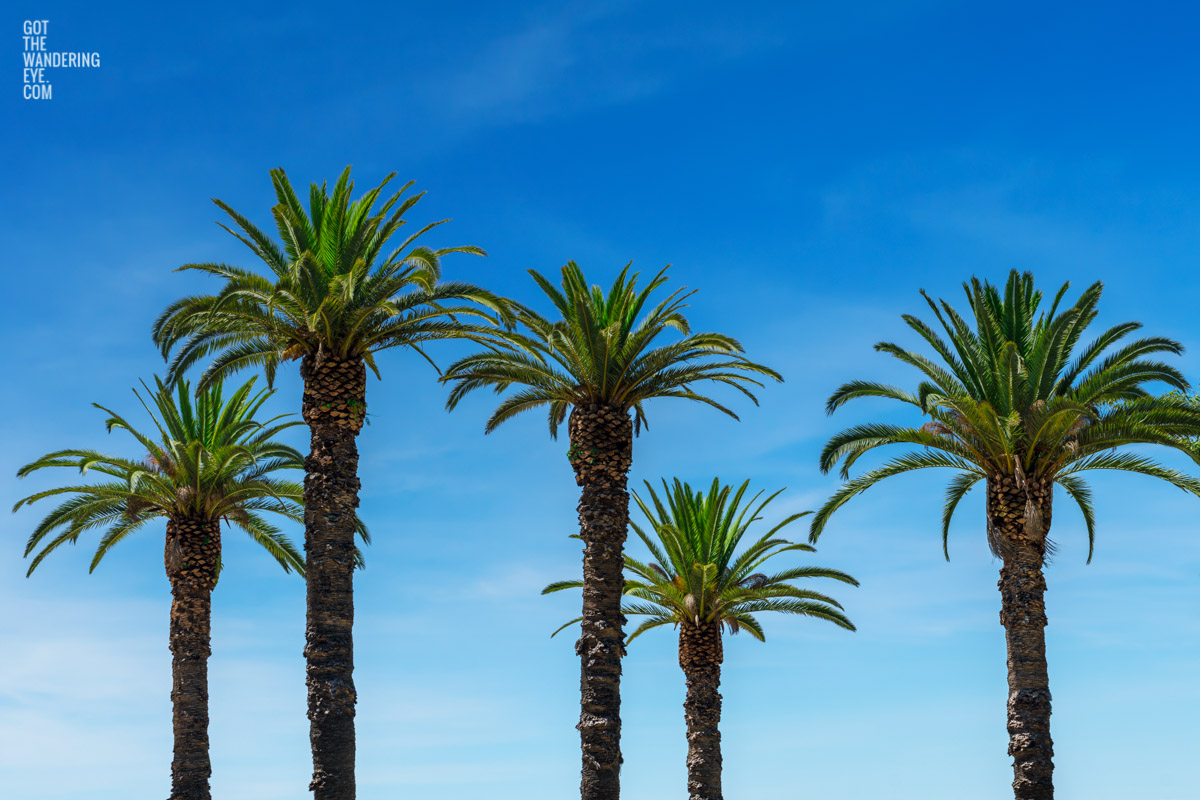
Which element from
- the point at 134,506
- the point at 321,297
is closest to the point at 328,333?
the point at 321,297

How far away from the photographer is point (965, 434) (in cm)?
2794

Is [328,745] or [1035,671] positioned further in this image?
[1035,671]

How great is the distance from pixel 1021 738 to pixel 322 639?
50.9 feet

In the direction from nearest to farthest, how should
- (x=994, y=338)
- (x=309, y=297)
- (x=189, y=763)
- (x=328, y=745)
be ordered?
(x=328, y=745), (x=309, y=297), (x=994, y=338), (x=189, y=763)

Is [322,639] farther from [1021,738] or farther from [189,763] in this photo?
[1021,738]

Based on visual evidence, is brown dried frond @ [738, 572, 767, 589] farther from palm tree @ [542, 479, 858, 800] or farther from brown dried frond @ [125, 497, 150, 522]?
brown dried frond @ [125, 497, 150, 522]

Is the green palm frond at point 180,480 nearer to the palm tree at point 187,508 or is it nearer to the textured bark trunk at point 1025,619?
the palm tree at point 187,508

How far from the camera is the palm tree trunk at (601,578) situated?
27.2 metres

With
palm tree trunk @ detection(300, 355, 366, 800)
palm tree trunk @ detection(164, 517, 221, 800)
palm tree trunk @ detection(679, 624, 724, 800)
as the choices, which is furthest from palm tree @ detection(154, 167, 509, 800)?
palm tree trunk @ detection(679, 624, 724, 800)

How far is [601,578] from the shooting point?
28500mm

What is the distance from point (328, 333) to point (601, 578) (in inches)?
339

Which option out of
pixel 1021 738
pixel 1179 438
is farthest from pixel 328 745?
pixel 1179 438

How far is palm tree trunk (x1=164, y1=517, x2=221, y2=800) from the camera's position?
3238cm

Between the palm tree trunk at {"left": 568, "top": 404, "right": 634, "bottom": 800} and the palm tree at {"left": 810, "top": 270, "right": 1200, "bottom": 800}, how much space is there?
5.21m
